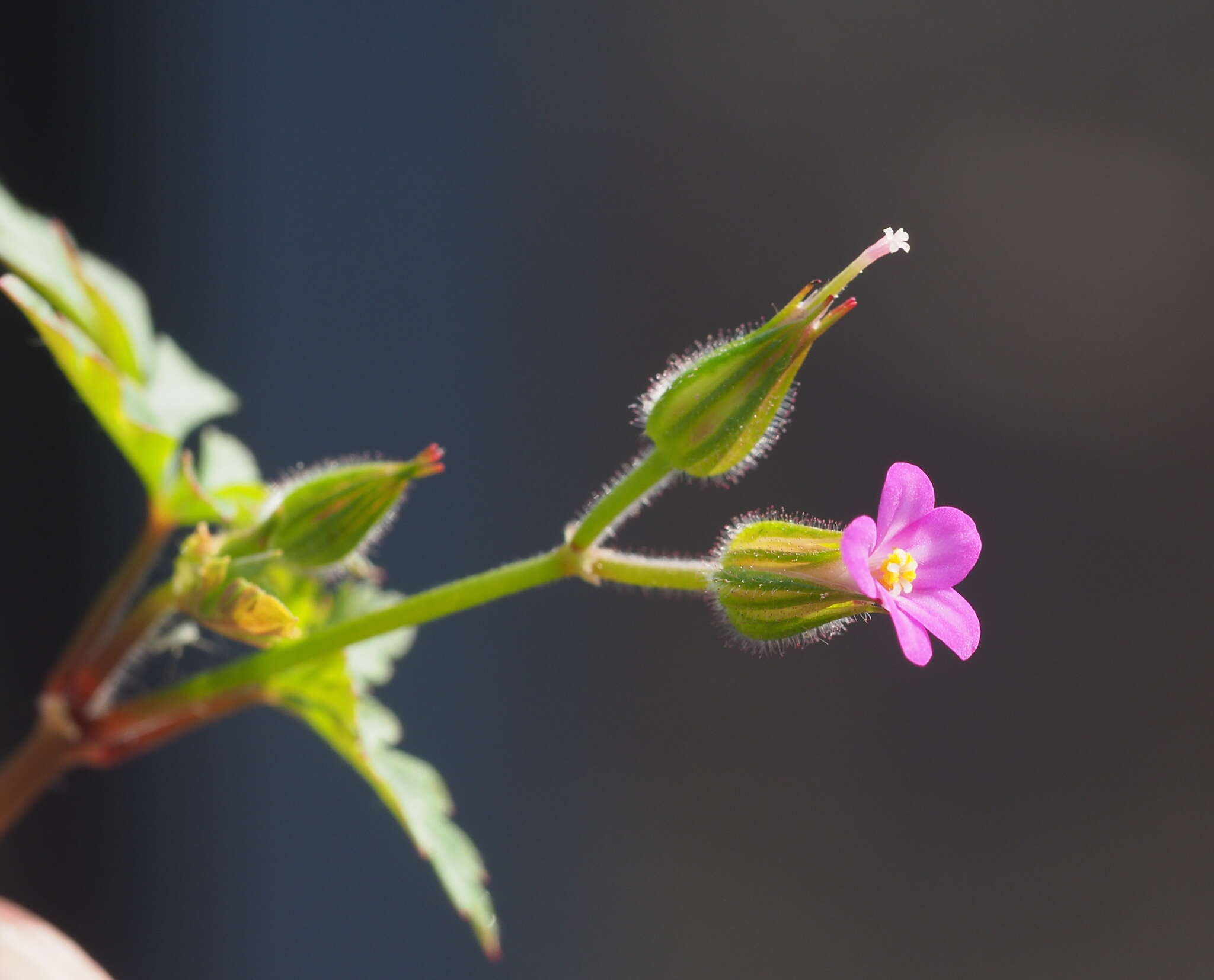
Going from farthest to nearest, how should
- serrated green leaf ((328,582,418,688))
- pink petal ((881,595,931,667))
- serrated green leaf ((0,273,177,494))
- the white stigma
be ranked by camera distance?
serrated green leaf ((328,582,418,688)) → serrated green leaf ((0,273,177,494)) → the white stigma → pink petal ((881,595,931,667))

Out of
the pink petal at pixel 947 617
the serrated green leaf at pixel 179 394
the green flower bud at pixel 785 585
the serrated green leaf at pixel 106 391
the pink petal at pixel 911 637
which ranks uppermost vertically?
the serrated green leaf at pixel 179 394

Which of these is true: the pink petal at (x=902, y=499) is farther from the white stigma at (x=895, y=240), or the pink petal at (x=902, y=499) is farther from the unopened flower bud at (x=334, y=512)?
the unopened flower bud at (x=334, y=512)

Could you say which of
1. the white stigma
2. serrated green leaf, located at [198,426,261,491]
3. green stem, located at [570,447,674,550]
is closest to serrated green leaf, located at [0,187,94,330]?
serrated green leaf, located at [198,426,261,491]

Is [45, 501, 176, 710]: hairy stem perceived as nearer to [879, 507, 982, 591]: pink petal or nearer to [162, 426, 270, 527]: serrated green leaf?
[162, 426, 270, 527]: serrated green leaf

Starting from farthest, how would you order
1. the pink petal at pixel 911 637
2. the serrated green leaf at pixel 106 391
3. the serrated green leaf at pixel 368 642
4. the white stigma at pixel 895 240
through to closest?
1. the serrated green leaf at pixel 368 642
2. the serrated green leaf at pixel 106 391
3. the white stigma at pixel 895 240
4. the pink petal at pixel 911 637

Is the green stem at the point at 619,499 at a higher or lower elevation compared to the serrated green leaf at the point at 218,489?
lower

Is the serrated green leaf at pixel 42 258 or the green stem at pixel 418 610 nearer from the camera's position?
the green stem at pixel 418 610

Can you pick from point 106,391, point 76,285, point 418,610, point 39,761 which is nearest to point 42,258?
point 76,285

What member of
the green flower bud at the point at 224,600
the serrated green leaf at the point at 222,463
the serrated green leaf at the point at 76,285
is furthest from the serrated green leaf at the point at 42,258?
the green flower bud at the point at 224,600
